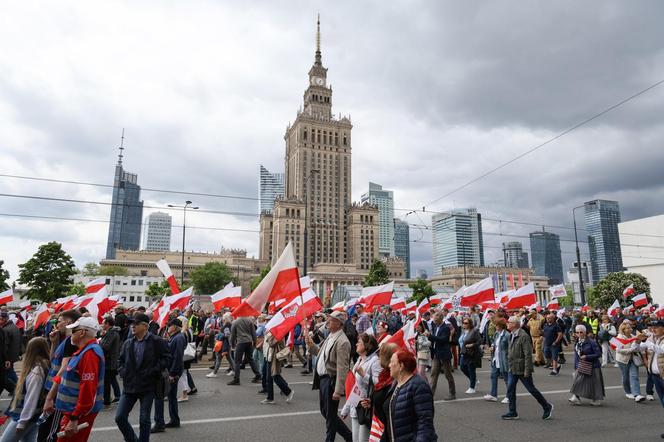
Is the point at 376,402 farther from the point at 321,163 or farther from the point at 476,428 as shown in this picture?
the point at 321,163

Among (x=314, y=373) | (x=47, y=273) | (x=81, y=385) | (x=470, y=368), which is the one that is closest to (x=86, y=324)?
(x=81, y=385)

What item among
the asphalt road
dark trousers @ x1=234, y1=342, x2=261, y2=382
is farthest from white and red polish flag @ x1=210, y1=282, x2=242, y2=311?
the asphalt road

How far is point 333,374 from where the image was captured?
657 cm

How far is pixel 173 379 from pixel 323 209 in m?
122

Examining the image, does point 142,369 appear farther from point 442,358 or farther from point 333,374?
point 442,358

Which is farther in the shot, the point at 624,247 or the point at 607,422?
the point at 624,247

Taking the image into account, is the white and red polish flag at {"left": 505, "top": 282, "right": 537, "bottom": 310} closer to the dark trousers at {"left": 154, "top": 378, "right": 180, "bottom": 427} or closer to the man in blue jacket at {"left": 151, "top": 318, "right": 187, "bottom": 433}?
the man in blue jacket at {"left": 151, "top": 318, "right": 187, "bottom": 433}

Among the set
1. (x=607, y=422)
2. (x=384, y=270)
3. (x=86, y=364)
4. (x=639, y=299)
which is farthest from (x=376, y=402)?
(x=384, y=270)

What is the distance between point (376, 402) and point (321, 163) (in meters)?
130

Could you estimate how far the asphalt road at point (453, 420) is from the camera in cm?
721

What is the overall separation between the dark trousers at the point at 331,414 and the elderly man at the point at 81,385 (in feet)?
10.2

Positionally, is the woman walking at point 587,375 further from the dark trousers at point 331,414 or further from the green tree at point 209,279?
the green tree at point 209,279

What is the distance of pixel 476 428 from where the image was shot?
772 cm

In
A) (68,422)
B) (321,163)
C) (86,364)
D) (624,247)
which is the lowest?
(68,422)
